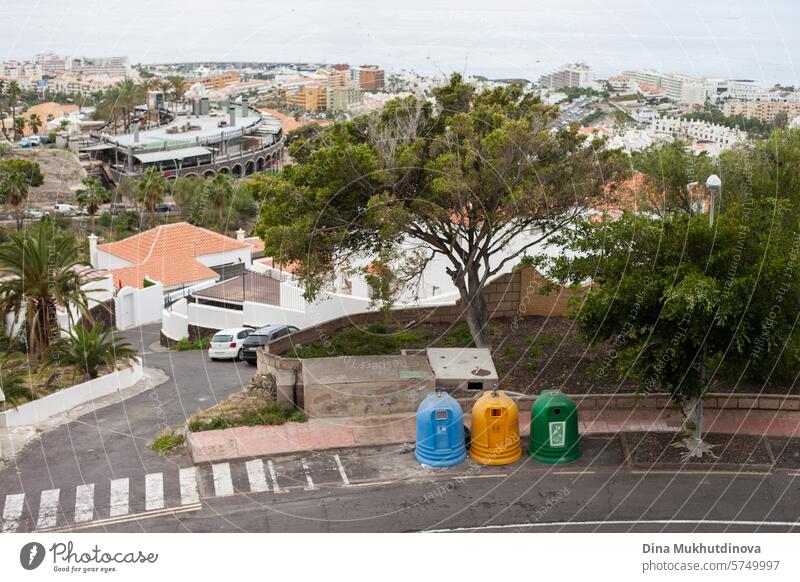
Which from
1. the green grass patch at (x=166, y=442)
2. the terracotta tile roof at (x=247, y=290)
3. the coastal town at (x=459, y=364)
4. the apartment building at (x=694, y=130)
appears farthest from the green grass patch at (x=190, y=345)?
the apartment building at (x=694, y=130)

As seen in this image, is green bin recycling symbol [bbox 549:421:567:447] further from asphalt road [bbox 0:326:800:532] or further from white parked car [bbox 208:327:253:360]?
white parked car [bbox 208:327:253:360]

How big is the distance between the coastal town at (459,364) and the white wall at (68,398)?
0.06m

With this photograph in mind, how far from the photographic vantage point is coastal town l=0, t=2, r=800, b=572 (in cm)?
1575

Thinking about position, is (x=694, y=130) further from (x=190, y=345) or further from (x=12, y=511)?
(x=12, y=511)

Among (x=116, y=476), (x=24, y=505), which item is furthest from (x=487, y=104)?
(x=24, y=505)

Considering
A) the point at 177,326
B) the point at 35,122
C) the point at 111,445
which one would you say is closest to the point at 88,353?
the point at 111,445

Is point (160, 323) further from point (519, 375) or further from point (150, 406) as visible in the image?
point (519, 375)

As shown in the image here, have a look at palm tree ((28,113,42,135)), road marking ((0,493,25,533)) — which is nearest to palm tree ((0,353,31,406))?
road marking ((0,493,25,533))

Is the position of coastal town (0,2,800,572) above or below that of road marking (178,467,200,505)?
above

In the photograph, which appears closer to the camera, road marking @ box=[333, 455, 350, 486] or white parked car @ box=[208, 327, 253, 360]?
road marking @ box=[333, 455, 350, 486]

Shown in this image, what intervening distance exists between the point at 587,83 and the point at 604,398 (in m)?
20.4

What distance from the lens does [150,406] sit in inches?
826

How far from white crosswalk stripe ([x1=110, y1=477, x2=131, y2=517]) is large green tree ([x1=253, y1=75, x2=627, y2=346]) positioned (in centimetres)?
595

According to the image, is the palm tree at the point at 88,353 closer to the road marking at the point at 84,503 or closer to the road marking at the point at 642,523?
the road marking at the point at 84,503
